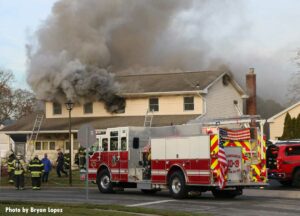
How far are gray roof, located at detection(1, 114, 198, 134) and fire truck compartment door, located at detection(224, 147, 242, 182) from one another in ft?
52.6

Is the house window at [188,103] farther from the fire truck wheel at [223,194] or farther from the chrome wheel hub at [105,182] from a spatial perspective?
the fire truck wheel at [223,194]

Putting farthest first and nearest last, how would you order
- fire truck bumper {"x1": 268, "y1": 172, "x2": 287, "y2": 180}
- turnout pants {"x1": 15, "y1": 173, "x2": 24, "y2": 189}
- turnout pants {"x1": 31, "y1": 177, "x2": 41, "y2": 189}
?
turnout pants {"x1": 15, "y1": 173, "x2": 24, "y2": 189} → turnout pants {"x1": 31, "y1": 177, "x2": 41, "y2": 189} → fire truck bumper {"x1": 268, "y1": 172, "x2": 287, "y2": 180}

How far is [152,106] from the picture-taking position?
3775 cm

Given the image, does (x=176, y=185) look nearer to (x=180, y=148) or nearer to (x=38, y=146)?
(x=180, y=148)

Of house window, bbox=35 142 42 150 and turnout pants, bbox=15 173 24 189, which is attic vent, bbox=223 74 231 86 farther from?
turnout pants, bbox=15 173 24 189

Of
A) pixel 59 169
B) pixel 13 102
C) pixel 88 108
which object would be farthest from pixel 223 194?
pixel 13 102

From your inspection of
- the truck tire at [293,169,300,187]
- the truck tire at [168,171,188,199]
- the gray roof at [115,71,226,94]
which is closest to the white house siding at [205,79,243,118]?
the gray roof at [115,71,226,94]

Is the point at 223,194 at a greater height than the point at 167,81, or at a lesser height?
lesser

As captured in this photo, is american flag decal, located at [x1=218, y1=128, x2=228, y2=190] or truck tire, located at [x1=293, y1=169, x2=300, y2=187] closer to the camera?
american flag decal, located at [x1=218, y1=128, x2=228, y2=190]

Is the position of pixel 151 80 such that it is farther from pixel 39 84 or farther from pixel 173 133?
pixel 173 133

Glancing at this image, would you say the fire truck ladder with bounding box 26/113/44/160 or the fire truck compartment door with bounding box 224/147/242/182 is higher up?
the fire truck ladder with bounding box 26/113/44/160

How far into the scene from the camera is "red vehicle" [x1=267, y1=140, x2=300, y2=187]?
22531 millimetres

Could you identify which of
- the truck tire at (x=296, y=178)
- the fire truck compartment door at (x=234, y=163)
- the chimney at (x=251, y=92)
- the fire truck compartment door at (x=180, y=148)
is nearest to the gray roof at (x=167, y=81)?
the chimney at (x=251, y=92)

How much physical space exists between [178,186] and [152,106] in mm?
19169
